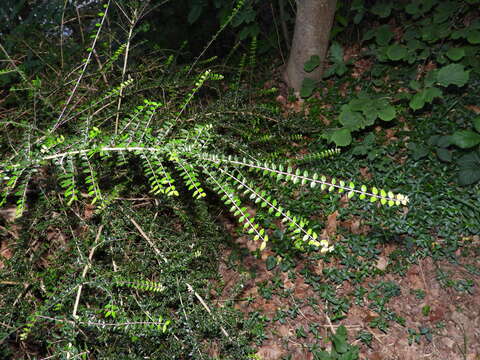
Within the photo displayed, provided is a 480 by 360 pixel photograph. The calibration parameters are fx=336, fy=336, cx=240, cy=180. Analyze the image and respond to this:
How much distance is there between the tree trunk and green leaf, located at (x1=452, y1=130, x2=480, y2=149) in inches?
64.4

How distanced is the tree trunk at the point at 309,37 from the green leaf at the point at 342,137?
3.57ft

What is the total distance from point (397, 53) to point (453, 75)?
665 millimetres

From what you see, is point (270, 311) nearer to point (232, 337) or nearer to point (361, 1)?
point (232, 337)

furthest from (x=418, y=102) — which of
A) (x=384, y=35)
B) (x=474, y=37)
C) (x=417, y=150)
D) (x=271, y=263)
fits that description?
(x=271, y=263)

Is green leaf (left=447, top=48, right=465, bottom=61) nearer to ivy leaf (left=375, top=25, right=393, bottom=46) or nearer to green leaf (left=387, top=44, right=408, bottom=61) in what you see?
green leaf (left=387, top=44, right=408, bottom=61)

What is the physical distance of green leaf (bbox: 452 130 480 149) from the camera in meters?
2.81

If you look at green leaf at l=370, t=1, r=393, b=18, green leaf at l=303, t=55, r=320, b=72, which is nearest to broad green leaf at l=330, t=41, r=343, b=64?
green leaf at l=303, t=55, r=320, b=72

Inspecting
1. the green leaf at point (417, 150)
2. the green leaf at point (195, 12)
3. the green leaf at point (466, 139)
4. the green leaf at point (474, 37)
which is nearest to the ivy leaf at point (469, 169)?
the green leaf at point (466, 139)

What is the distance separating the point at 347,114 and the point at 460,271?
64.8 inches

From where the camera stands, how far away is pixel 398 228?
291 centimetres

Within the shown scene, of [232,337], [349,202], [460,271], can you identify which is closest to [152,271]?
[232,337]

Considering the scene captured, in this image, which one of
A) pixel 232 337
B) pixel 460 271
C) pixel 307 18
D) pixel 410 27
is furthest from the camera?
pixel 410 27

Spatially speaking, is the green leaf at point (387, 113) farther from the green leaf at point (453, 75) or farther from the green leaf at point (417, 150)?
the green leaf at point (453, 75)

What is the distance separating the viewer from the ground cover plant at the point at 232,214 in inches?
73.0
